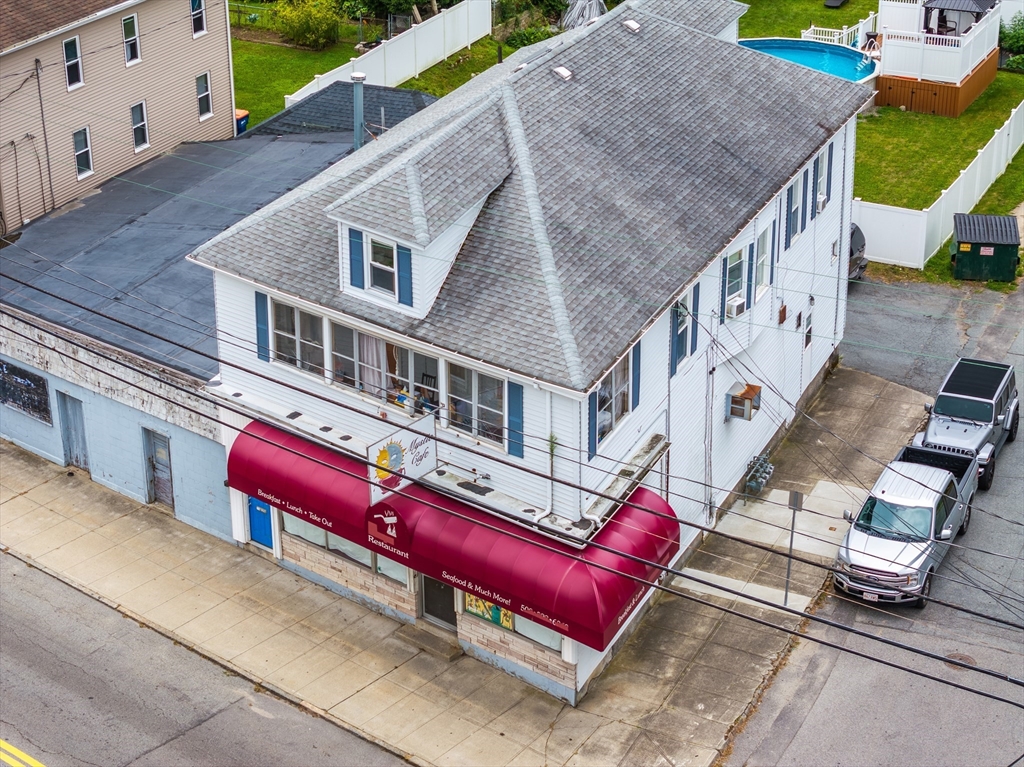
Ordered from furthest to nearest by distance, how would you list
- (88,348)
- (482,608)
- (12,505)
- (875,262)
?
(875,262) < (12,505) < (88,348) < (482,608)

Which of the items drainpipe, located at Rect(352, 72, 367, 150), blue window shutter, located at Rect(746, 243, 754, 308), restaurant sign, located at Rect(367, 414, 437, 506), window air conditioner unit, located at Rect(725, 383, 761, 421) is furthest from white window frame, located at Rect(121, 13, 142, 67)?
window air conditioner unit, located at Rect(725, 383, 761, 421)

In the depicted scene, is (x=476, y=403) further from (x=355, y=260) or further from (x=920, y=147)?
(x=920, y=147)

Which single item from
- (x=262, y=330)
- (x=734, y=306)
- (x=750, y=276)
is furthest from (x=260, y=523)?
(x=750, y=276)

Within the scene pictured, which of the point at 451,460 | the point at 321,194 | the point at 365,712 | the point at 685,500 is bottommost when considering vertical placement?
the point at 365,712

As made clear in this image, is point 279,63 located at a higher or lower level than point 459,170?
lower

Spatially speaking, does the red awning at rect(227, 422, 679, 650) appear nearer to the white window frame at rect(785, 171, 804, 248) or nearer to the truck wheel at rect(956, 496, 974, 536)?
the truck wheel at rect(956, 496, 974, 536)

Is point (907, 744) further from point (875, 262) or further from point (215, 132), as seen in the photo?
point (215, 132)

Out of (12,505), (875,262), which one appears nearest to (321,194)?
(12,505)

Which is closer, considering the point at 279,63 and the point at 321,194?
the point at 321,194
